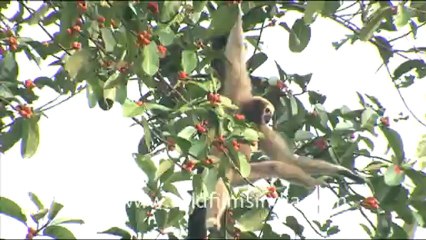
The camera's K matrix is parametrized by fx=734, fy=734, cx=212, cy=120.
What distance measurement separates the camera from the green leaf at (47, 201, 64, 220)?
338cm

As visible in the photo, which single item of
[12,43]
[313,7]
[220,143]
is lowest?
[220,143]

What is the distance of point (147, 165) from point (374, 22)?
1.42 m

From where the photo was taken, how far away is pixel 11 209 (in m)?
3.42

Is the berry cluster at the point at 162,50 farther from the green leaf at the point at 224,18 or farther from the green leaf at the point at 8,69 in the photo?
the green leaf at the point at 8,69

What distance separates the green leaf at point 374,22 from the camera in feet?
12.5

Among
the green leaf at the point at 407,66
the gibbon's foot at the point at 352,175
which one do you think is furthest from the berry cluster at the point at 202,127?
the green leaf at the point at 407,66

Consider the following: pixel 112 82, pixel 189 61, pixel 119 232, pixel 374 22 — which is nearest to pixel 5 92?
pixel 112 82

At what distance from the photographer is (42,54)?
14.4 ft

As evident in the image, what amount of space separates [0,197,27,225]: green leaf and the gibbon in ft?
4.63

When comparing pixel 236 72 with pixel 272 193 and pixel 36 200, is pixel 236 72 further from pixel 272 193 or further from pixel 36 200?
pixel 36 200

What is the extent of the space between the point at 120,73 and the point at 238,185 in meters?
1.66

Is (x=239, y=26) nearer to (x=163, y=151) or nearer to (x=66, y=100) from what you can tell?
(x=163, y=151)

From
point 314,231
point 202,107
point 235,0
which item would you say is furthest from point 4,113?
point 314,231

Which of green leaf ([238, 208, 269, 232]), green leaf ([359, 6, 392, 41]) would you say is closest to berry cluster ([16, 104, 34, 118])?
green leaf ([238, 208, 269, 232])
